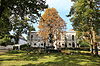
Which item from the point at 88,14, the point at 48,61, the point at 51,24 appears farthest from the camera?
the point at 51,24

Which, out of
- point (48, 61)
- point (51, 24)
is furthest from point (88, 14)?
point (51, 24)

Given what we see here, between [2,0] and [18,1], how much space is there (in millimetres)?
1346

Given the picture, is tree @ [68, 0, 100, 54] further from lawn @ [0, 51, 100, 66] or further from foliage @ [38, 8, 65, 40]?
foliage @ [38, 8, 65, 40]

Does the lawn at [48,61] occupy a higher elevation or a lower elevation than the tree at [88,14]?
lower

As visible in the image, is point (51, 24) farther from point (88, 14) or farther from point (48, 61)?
point (48, 61)

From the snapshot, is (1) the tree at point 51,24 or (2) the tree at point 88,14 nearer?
(2) the tree at point 88,14

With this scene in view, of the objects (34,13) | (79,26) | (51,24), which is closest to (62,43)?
(51,24)

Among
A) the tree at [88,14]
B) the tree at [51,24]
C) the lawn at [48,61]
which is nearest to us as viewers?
the lawn at [48,61]

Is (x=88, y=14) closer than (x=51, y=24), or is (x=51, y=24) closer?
(x=88, y=14)

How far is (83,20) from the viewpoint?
20125 millimetres

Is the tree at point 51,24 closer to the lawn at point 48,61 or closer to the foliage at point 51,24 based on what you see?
the foliage at point 51,24

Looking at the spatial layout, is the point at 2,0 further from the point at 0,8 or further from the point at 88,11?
the point at 88,11

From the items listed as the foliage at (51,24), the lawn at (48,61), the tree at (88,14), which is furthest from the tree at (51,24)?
the lawn at (48,61)

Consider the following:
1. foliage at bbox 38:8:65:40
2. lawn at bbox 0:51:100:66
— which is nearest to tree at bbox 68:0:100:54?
lawn at bbox 0:51:100:66
